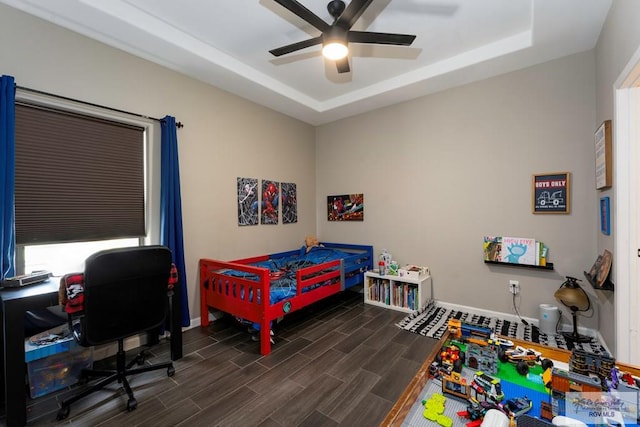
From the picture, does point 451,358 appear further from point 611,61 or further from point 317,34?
point 317,34

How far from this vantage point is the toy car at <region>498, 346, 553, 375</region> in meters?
1.46

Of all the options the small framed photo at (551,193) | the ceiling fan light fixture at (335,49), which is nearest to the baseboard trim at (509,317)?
the small framed photo at (551,193)

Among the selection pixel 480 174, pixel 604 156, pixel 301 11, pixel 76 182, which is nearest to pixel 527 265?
pixel 480 174

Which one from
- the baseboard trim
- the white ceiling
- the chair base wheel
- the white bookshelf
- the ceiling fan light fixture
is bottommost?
the chair base wheel

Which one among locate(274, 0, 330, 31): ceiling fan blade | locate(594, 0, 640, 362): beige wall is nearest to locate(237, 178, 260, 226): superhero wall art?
locate(274, 0, 330, 31): ceiling fan blade

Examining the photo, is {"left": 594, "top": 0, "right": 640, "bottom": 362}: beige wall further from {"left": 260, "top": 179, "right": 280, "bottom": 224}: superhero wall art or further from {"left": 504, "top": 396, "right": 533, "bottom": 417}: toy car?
{"left": 260, "top": 179, "right": 280, "bottom": 224}: superhero wall art

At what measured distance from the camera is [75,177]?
7.38ft

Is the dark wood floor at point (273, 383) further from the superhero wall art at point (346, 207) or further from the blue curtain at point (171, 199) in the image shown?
the superhero wall art at point (346, 207)

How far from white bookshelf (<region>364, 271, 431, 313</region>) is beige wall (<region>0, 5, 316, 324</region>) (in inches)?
53.2

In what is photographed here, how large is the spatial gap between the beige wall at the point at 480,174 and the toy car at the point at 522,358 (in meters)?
1.64

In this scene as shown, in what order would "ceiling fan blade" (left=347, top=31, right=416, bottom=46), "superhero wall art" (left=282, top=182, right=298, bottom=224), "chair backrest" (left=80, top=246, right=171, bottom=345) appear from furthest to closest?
"superhero wall art" (left=282, top=182, right=298, bottom=224) → "ceiling fan blade" (left=347, top=31, right=416, bottom=46) → "chair backrest" (left=80, top=246, right=171, bottom=345)

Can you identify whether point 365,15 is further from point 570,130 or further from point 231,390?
point 231,390

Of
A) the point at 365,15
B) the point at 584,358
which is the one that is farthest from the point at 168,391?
the point at 365,15

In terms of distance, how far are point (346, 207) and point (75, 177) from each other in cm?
321
